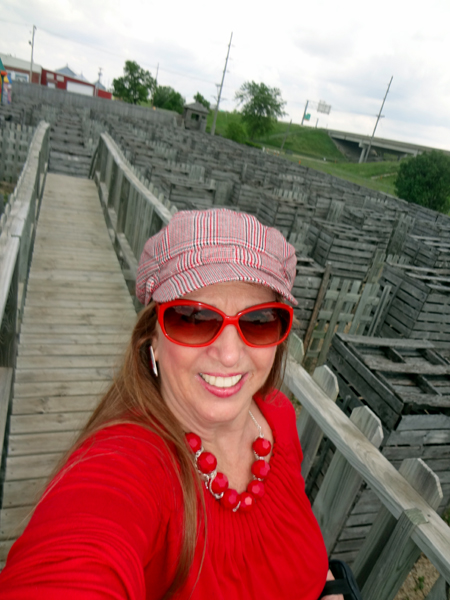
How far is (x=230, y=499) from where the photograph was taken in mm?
1316

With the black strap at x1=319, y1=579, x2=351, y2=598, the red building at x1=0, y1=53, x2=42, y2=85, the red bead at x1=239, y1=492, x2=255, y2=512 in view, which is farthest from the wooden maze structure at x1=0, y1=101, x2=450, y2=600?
the red building at x1=0, y1=53, x2=42, y2=85

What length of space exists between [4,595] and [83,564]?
142 millimetres

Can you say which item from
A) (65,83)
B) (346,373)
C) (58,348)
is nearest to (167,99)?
(65,83)

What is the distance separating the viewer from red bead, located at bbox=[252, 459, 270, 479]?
4.98 ft

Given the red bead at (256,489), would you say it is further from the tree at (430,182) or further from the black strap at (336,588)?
the tree at (430,182)

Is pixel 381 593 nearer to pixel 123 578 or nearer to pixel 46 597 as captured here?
pixel 123 578

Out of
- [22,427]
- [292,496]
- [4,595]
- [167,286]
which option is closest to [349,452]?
[292,496]

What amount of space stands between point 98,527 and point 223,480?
534mm

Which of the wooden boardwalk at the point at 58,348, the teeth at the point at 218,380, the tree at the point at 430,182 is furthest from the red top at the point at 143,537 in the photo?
the tree at the point at 430,182

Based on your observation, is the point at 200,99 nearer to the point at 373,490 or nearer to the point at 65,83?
the point at 65,83

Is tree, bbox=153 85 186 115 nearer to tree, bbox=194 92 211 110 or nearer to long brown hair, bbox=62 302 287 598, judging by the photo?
tree, bbox=194 92 211 110

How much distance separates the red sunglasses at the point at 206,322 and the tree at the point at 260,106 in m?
66.4

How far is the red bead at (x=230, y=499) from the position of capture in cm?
131

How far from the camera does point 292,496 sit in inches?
60.7
